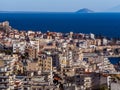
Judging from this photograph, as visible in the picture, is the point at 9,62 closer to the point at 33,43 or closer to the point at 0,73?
Answer: the point at 0,73

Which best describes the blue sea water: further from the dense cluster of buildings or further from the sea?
the dense cluster of buildings

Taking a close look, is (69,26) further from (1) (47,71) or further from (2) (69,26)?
(1) (47,71)

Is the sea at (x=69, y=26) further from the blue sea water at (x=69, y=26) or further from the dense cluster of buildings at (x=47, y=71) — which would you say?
the dense cluster of buildings at (x=47, y=71)

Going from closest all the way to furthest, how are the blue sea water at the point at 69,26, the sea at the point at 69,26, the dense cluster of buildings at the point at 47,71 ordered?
the dense cluster of buildings at the point at 47,71
the sea at the point at 69,26
the blue sea water at the point at 69,26

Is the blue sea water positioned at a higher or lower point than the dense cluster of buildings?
lower

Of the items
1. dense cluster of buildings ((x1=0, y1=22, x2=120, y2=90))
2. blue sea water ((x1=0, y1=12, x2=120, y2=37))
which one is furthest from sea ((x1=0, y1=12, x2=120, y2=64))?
dense cluster of buildings ((x1=0, y1=22, x2=120, y2=90))

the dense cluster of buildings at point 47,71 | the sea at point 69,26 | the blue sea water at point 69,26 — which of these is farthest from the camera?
the blue sea water at point 69,26

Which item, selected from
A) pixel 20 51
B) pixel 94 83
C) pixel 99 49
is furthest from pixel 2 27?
pixel 94 83

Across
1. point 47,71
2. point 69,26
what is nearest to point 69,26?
point 69,26

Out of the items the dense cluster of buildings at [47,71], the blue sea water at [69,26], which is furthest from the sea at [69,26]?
the dense cluster of buildings at [47,71]

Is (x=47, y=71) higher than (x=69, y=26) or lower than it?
higher

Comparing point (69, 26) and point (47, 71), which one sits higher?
point (47, 71)

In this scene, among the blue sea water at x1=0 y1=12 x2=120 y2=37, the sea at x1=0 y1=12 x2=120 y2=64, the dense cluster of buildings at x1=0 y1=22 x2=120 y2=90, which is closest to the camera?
the dense cluster of buildings at x1=0 y1=22 x2=120 y2=90

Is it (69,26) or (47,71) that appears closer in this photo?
(47,71)
